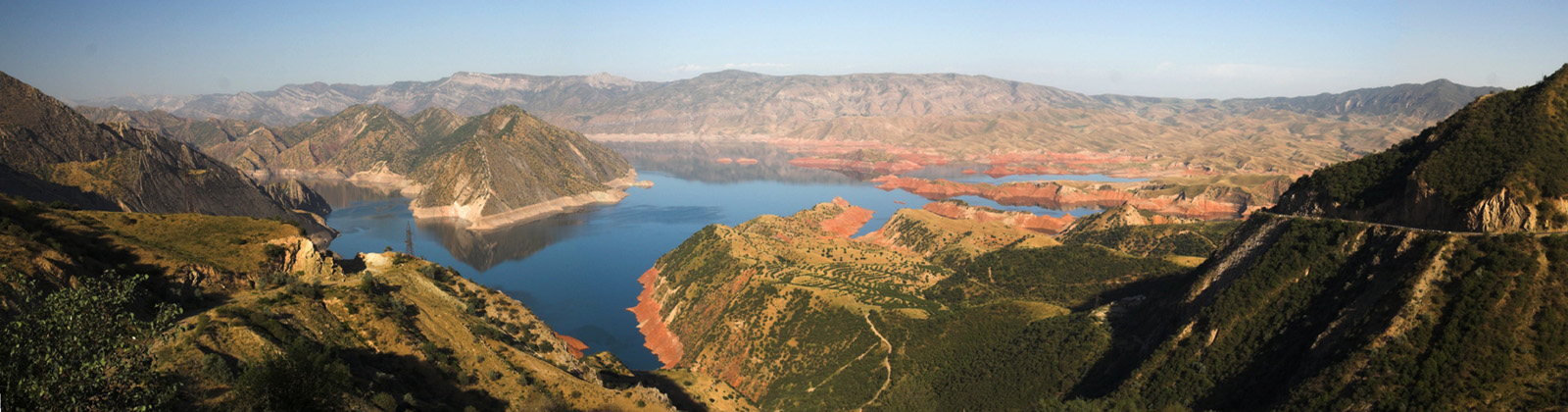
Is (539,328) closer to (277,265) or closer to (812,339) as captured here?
(277,265)

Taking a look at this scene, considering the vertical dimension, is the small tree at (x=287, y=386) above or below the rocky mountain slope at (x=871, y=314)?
above

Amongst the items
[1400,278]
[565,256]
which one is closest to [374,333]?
[1400,278]

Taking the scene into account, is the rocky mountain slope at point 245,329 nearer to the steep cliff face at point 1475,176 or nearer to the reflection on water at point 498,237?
the steep cliff face at point 1475,176

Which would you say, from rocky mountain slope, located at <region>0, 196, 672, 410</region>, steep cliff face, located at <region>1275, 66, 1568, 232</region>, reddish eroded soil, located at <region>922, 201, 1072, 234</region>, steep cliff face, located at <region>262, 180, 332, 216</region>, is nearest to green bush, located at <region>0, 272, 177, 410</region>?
rocky mountain slope, located at <region>0, 196, 672, 410</region>

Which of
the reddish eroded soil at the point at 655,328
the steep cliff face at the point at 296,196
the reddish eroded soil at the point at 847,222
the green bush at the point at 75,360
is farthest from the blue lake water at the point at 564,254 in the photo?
the green bush at the point at 75,360

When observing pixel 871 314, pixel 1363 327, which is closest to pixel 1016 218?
pixel 871 314

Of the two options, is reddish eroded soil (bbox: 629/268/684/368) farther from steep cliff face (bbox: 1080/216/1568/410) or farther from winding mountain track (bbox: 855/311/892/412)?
steep cliff face (bbox: 1080/216/1568/410)
